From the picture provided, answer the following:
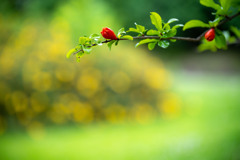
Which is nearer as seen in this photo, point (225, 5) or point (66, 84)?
point (225, 5)

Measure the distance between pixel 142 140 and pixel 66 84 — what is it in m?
1.69

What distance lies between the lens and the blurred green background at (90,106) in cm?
350

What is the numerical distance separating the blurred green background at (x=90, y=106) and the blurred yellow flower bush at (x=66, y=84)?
2cm

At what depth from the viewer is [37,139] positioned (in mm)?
3957

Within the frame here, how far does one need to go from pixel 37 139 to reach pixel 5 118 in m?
0.75

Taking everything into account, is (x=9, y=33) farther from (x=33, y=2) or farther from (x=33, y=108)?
(x=33, y=2)

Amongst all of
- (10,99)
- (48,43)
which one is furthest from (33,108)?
(48,43)

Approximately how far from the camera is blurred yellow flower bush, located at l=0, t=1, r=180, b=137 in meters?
4.29

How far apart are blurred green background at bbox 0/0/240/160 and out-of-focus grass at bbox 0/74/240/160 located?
0.04ft

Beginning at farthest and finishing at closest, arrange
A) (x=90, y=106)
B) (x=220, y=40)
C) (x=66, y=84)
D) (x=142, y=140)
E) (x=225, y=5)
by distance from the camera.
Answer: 1. (x=90, y=106)
2. (x=66, y=84)
3. (x=142, y=140)
4. (x=220, y=40)
5. (x=225, y=5)

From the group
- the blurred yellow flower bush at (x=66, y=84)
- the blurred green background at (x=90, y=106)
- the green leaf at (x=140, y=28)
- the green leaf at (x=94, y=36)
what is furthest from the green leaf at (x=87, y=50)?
the blurred yellow flower bush at (x=66, y=84)

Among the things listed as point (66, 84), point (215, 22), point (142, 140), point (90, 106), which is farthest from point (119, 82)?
point (215, 22)

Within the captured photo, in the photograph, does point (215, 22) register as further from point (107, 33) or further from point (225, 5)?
point (107, 33)

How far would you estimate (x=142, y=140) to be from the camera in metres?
3.82
